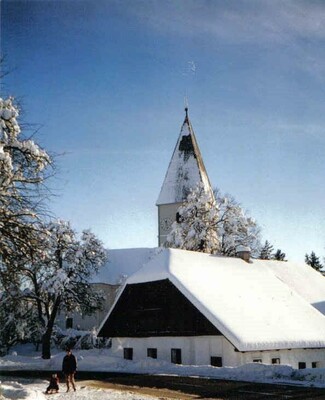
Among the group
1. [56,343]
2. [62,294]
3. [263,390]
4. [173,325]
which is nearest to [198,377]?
[263,390]

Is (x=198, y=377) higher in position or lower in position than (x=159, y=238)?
lower

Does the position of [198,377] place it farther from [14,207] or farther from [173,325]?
[14,207]

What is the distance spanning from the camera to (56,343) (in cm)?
4891

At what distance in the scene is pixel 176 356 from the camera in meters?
26.0

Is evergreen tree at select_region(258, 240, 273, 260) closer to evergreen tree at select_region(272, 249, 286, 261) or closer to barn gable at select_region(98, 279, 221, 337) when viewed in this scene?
evergreen tree at select_region(272, 249, 286, 261)

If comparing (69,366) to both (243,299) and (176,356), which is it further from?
(243,299)

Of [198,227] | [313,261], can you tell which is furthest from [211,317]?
[313,261]

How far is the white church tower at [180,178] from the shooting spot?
58.4 meters

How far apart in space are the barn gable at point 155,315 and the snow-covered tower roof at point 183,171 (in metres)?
28.8

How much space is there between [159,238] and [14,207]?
44990 mm

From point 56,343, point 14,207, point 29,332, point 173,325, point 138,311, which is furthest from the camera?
point 56,343

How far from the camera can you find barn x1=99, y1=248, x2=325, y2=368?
24031 millimetres

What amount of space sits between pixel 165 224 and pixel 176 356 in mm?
34418

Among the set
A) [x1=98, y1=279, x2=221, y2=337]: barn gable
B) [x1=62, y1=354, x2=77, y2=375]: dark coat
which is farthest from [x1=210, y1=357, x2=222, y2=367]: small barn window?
[x1=62, y1=354, x2=77, y2=375]: dark coat
